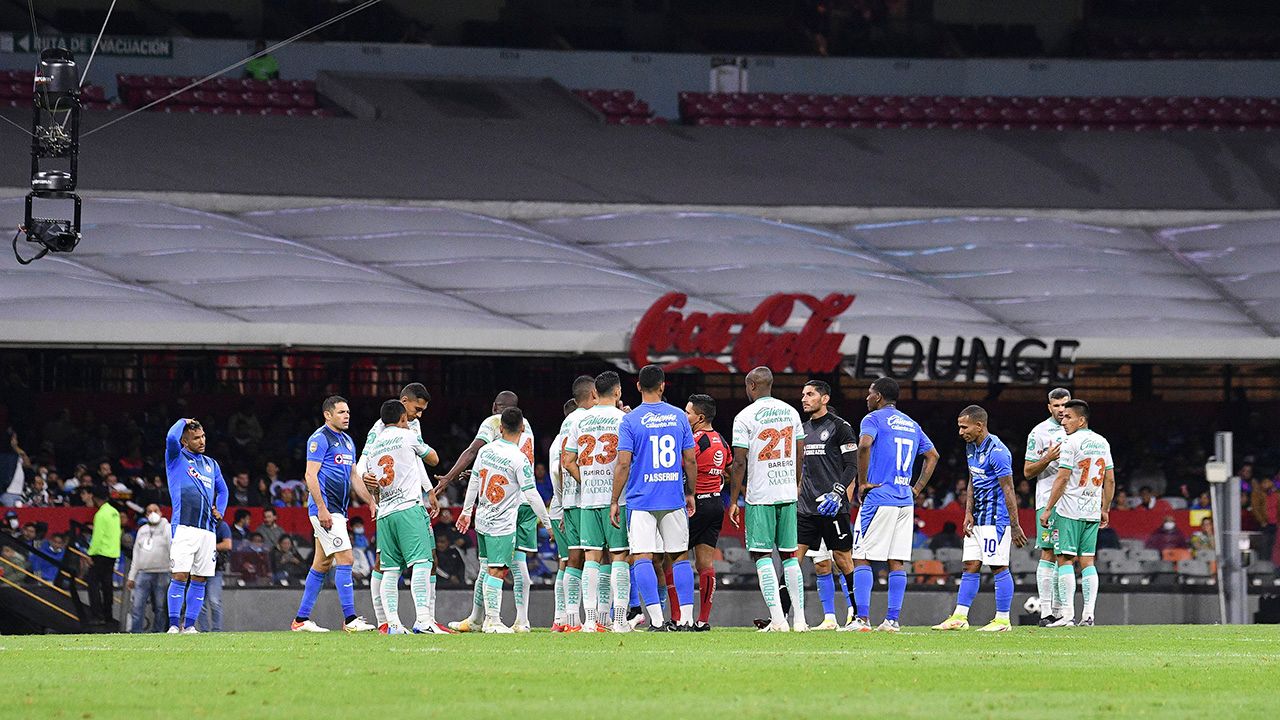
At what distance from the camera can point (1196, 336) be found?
30156mm

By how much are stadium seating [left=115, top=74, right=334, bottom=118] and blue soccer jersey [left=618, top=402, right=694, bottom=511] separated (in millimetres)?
23459

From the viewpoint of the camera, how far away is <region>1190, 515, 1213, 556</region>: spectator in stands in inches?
907

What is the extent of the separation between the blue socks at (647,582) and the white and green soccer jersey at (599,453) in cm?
91

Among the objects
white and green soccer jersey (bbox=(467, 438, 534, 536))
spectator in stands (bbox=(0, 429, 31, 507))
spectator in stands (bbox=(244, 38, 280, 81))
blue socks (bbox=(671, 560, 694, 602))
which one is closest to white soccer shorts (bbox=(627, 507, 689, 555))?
blue socks (bbox=(671, 560, 694, 602))

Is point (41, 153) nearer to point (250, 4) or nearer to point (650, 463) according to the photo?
point (650, 463)

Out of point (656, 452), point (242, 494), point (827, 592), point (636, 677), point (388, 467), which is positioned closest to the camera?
point (636, 677)

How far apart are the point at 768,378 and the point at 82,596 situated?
10.2 metres

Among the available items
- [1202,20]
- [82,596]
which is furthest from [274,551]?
[1202,20]

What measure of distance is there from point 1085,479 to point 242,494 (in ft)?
41.3

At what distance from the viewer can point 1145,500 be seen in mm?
27094

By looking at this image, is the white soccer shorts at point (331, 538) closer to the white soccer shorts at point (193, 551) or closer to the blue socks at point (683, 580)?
the white soccer shorts at point (193, 551)

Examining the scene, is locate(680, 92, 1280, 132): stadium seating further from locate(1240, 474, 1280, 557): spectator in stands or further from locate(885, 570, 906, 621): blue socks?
locate(885, 570, 906, 621): blue socks

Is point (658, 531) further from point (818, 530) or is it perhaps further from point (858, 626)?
point (858, 626)

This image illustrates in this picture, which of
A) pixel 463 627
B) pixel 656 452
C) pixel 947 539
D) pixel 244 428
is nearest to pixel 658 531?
pixel 656 452
